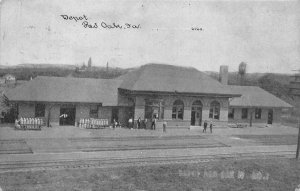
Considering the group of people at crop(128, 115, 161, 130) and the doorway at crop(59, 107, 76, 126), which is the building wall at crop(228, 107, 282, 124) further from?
the doorway at crop(59, 107, 76, 126)

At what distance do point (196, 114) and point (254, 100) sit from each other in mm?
8563

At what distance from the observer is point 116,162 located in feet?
60.9

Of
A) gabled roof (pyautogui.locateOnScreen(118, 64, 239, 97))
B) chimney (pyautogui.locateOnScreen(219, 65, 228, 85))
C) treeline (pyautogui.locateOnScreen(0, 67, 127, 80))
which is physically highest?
treeline (pyautogui.locateOnScreen(0, 67, 127, 80))

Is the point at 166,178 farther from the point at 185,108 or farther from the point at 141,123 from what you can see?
the point at 185,108

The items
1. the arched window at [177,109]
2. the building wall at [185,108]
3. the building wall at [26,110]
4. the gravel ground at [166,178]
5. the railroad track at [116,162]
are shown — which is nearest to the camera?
the gravel ground at [166,178]

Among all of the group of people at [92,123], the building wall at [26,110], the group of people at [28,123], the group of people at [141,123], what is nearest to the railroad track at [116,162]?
the group of people at [141,123]

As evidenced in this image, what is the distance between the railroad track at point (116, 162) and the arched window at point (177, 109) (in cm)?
1001

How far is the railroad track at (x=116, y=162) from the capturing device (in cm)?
1670

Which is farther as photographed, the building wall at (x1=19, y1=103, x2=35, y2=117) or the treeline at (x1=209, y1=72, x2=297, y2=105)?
the treeline at (x1=209, y1=72, x2=297, y2=105)

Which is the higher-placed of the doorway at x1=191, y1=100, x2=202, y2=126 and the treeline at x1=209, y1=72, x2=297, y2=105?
the treeline at x1=209, y1=72, x2=297, y2=105

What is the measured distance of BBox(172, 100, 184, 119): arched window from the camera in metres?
31.7

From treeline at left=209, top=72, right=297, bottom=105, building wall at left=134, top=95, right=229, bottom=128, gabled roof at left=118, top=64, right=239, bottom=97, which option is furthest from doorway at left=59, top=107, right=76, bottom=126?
treeline at left=209, top=72, right=297, bottom=105

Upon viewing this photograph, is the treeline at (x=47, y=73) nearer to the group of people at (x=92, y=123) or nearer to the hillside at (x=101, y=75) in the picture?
the hillside at (x=101, y=75)

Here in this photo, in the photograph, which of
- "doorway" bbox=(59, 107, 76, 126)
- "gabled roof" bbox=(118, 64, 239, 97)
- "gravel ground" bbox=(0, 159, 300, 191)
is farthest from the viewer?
"gabled roof" bbox=(118, 64, 239, 97)
